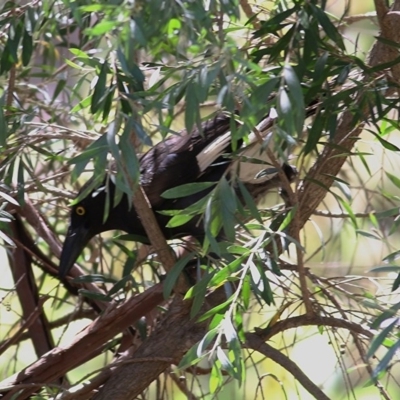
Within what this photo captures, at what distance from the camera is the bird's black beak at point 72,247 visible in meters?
2.01

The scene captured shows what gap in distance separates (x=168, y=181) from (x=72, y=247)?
0.31 m

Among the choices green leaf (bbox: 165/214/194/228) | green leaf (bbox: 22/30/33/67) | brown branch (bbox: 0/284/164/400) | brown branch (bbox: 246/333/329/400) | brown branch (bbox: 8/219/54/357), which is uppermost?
green leaf (bbox: 22/30/33/67)

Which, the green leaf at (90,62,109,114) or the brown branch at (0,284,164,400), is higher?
the green leaf at (90,62,109,114)

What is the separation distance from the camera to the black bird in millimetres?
1934

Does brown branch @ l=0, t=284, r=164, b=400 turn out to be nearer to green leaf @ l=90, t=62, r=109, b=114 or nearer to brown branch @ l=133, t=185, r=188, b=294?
brown branch @ l=133, t=185, r=188, b=294

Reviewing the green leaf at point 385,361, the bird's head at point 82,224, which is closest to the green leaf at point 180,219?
the green leaf at point 385,361

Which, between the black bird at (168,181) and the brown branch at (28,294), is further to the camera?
the brown branch at (28,294)

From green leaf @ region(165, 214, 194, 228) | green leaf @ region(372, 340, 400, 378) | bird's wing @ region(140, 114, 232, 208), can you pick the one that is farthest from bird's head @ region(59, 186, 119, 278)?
green leaf @ region(372, 340, 400, 378)

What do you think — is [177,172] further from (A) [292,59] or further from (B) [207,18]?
(B) [207,18]

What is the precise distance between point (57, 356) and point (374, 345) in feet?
3.11

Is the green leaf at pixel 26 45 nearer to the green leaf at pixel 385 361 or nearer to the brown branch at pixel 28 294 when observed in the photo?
the brown branch at pixel 28 294

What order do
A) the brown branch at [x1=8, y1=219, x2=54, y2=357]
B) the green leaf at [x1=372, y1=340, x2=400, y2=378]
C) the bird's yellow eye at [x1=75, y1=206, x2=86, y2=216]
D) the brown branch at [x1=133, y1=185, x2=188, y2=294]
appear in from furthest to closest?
the brown branch at [x1=8, y1=219, x2=54, y2=357]
the bird's yellow eye at [x1=75, y1=206, x2=86, y2=216]
the brown branch at [x1=133, y1=185, x2=188, y2=294]
the green leaf at [x1=372, y1=340, x2=400, y2=378]

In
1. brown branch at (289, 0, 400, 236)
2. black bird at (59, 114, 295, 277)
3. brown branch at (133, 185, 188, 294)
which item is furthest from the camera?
black bird at (59, 114, 295, 277)

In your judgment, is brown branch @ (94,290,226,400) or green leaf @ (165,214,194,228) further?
brown branch @ (94,290,226,400)
